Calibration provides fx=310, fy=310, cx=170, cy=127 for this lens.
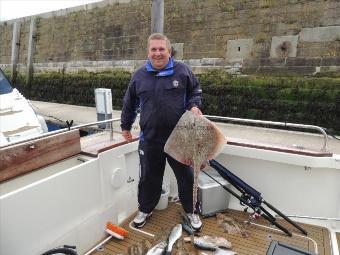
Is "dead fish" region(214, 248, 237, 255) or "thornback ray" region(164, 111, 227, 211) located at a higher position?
"thornback ray" region(164, 111, 227, 211)

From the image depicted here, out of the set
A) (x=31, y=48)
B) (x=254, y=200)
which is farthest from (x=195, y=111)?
(x=31, y=48)

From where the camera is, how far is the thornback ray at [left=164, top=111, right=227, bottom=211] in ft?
8.41

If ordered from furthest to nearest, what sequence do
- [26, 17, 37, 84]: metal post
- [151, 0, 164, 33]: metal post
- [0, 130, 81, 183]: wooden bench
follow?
[26, 17, 37, 84]: metal post < [151, 0, 164, 33]: metal post < [0, 130, 81, 183]: wooden bench

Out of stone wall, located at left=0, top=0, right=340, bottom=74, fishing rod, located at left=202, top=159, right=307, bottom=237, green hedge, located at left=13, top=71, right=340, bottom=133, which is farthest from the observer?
stone wall, located at left=0, top=0, right=340, bottom=74

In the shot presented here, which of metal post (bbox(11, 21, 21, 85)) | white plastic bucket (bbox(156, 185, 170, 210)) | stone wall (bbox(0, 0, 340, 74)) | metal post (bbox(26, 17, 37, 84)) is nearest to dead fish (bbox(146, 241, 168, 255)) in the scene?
white plastic bucket (bbox(156, 185, 170, 210))

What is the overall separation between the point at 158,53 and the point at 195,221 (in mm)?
1681

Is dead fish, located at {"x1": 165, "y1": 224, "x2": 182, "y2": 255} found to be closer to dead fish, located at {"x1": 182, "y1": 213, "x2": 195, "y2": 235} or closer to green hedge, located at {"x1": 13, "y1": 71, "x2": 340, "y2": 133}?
dead fish, located at {"x1": 182, "y1": 213, "x2": 195, "y2": 235}

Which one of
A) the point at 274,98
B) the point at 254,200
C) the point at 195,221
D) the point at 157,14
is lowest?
the point at 195,221

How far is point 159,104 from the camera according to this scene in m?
2.75

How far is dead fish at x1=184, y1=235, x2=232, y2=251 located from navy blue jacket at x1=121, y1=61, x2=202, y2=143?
0.97 m

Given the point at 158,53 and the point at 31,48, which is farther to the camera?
the point at 31,48

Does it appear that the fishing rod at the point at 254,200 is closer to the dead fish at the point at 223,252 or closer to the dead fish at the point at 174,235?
the dead fish at the point at 223,252

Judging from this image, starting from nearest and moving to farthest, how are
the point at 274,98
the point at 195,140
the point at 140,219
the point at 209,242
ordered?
the point at 195,140 < the point at 209,242 < the point at 140,219 < the point at 274,98

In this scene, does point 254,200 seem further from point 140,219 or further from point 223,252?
point 140,219
